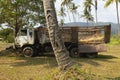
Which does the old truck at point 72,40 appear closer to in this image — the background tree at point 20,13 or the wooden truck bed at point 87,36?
the wooden truck bed at point 87,36

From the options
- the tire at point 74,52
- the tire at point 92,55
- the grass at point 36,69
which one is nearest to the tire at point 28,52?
the grass at point 36,69

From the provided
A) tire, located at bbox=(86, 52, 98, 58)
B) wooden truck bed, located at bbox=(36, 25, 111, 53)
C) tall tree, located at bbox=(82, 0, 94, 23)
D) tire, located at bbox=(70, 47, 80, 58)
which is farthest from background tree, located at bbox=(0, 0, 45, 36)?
tall tree, located at bbox=(82, 0, 94, 23)

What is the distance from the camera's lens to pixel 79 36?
23.1 m

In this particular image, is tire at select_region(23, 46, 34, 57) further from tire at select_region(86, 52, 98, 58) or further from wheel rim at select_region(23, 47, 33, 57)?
tire at select_region(86, 52, 98, 58)

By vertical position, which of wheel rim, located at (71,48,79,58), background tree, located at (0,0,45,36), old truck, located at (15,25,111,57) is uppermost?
background tree, located at (0,0,45,36)

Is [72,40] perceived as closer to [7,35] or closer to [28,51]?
[28,51]

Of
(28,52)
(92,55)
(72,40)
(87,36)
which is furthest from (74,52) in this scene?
(28,52)

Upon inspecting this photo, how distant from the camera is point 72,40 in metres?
23.1

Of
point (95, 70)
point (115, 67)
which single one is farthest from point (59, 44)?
→ point (115, 67)

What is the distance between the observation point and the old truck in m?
22.8

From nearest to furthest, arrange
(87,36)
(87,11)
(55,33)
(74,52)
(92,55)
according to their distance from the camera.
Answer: (55,33) < (87,36) < (74,52) < (92,55) < (87,11)

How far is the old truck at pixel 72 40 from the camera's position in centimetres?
2283

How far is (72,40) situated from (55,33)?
10669 millimetres

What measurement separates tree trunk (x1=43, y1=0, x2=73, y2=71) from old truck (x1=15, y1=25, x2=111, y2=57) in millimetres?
10108
